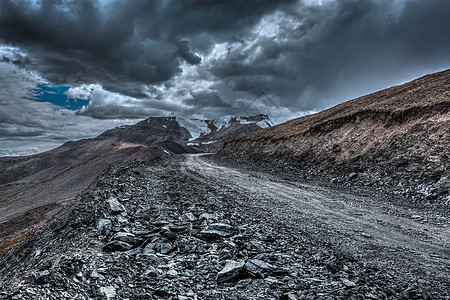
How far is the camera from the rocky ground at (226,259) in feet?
14.9

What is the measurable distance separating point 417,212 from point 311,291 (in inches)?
393

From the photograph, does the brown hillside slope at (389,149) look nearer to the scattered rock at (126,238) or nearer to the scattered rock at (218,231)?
the scattered rock at (218,231)

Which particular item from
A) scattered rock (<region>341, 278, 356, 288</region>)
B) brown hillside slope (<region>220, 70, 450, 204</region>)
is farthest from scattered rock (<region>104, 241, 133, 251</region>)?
brown hillside slope (<region>220, 70, 450, 204</region>)

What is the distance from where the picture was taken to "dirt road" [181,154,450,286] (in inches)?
234

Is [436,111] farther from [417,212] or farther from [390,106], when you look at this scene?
[417,212]

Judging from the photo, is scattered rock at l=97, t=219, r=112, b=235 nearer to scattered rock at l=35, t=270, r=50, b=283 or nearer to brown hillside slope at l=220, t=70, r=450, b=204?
scattered rock at l=35, t=270, r=50, b=283

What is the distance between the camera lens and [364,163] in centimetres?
1925

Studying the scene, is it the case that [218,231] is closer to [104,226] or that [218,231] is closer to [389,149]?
[104,226]

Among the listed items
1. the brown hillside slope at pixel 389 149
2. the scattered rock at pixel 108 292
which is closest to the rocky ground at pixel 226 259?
the scattered rock at pixel 108 292

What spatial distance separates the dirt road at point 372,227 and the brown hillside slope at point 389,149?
3.36 meters

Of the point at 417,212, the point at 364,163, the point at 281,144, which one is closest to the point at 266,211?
the point at 417,212

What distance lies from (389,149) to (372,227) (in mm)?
12745

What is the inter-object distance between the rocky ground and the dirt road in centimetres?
5

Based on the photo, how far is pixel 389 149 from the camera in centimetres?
1867
